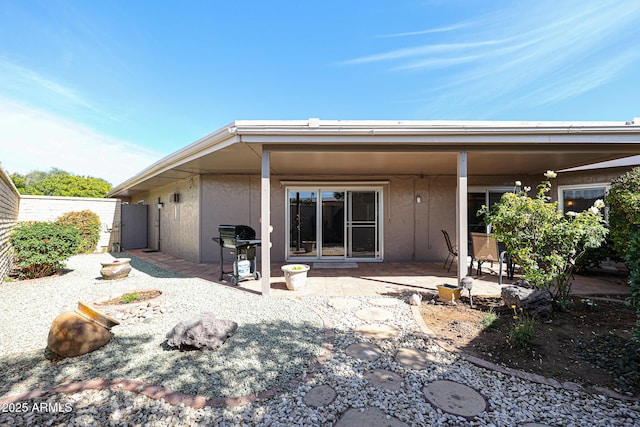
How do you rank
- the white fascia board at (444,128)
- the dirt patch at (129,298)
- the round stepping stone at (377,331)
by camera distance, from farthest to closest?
the white fascia board at (444,128), the dirt patch at (129,298), the round stepping stone at (377,331)

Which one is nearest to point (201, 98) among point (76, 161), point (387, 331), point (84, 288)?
point (84, 288)

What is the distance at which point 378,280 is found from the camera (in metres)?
5.56

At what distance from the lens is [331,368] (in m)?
2.33

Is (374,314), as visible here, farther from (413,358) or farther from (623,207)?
(623,207)

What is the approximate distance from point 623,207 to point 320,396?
20.6ft

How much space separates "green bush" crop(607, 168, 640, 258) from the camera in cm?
459

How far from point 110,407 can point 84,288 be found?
4403mm

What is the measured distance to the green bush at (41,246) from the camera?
5.54m

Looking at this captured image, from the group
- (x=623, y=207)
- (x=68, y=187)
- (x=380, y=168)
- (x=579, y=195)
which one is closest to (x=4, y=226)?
(x=380, y=168)

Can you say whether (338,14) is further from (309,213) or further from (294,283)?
(294,283)

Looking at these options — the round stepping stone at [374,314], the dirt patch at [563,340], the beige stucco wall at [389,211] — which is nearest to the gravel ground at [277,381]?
the round stepping stone at [374,314]

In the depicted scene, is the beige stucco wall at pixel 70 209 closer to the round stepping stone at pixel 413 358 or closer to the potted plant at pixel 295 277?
the potted plant at pixel 295 277

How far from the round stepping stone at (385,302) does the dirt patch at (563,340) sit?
1.39 feet

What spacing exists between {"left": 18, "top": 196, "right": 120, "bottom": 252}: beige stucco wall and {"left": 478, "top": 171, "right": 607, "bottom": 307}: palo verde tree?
13.3 meters
